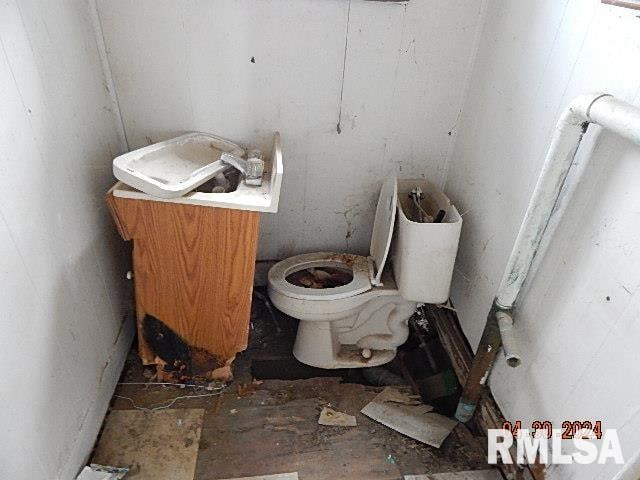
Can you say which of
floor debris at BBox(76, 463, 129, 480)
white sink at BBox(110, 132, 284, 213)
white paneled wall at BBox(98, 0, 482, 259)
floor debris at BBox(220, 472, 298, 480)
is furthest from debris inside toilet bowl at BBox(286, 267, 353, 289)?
floor debris at BBox(76, 463, 129, 480)

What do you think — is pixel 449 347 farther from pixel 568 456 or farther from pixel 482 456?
pixel 568 456

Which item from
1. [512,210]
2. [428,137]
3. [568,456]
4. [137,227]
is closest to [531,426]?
[568,456]

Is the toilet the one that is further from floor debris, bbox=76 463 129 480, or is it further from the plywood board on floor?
floor debris, bbox=76 463 129 480

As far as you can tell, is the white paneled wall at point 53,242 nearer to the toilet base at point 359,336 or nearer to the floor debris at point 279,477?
the floor debris at point 279,477

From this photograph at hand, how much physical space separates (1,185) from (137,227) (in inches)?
17.0

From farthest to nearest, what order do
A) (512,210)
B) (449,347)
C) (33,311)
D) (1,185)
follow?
(449,347)
(512,210)
(33,311)
(1,185)

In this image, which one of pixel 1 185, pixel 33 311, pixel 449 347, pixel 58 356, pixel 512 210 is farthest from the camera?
pixel 449 347

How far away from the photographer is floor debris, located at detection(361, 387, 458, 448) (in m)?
1.49

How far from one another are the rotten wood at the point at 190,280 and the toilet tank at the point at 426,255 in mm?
540

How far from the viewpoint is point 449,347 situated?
1.72 metres

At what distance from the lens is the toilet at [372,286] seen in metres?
1.51

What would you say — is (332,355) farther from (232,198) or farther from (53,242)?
(53,242)

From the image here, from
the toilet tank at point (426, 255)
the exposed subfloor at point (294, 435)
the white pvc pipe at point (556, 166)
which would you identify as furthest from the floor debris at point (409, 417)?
the white pvc pipe at point (556, 166)

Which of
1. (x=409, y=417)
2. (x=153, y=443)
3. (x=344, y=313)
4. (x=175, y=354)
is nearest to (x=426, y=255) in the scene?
(x=344, y=313)
